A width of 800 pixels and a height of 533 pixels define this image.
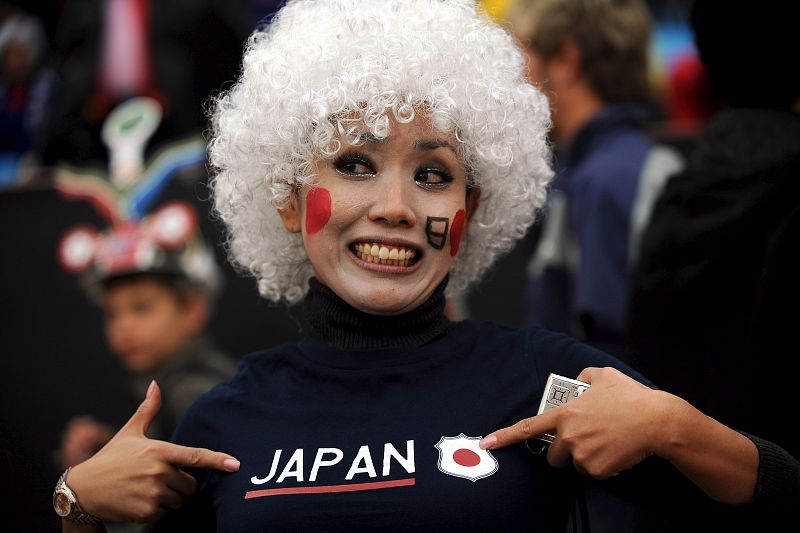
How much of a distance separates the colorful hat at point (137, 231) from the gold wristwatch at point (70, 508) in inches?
94.1

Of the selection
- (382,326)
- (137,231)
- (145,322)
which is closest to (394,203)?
(382,326)

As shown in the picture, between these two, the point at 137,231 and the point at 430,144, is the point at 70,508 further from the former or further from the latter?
the point at 137,231

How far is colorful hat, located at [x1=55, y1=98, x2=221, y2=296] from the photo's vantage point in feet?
14.4

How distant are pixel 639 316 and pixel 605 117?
1284 mm

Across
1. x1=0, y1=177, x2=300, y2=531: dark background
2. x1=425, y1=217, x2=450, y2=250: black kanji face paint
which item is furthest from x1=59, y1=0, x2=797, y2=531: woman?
x1=0, y1=177, x2=300, y2=531: dark background

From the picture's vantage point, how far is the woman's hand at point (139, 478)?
193cm

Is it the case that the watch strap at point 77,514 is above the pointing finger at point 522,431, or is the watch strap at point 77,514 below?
below

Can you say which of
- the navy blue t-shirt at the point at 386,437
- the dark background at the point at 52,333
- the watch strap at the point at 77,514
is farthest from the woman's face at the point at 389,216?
the dark background at the point at 52,333

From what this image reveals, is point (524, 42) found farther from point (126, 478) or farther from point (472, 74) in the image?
point (126, 478)

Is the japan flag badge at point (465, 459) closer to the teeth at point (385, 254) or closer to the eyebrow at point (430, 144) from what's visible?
the teeth at point (385, 254)

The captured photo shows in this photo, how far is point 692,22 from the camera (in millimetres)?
2592

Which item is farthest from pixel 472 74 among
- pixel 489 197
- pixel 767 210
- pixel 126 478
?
pixel 126 478

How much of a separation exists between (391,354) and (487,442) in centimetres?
30

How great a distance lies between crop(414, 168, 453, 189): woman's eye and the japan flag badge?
51cm
